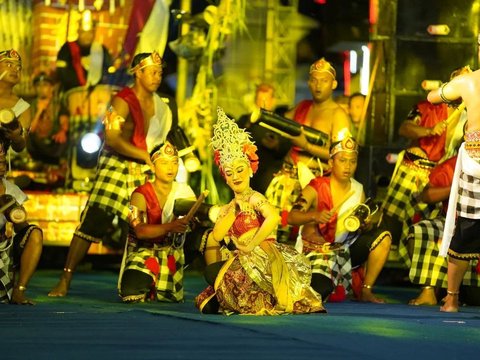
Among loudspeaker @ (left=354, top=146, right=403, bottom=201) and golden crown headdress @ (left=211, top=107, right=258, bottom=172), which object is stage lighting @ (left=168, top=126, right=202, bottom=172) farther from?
loudspeaker @ (left=354, top=146, right=403, bottom=201)

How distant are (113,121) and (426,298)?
84.5 inches

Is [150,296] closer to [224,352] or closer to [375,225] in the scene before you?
[375,225]

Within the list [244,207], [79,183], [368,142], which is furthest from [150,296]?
[79,183]

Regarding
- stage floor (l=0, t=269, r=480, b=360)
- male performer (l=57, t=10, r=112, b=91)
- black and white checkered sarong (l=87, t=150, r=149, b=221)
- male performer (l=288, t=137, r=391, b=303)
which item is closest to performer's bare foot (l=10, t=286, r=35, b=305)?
stage floor (l=0, t=269, r=480, b=360)

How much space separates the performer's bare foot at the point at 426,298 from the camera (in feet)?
28.6

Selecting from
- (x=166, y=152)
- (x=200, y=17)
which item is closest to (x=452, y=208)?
(x=166, y=152)

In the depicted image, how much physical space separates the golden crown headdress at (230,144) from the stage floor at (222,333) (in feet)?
2.65

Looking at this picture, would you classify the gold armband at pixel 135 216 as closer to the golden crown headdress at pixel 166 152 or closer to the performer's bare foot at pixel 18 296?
the golden crown headdress at pixel 166 152

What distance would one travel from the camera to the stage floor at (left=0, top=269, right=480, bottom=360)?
5.52 m

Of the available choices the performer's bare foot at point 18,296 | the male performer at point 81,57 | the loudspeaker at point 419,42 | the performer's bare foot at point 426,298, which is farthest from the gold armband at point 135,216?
the male performer at point 81,57

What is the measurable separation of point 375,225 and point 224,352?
3.66 metres

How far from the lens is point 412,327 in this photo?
6688mm

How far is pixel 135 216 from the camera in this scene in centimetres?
827

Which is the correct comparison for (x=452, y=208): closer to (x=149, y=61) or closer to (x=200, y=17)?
(x=149, y=61)
